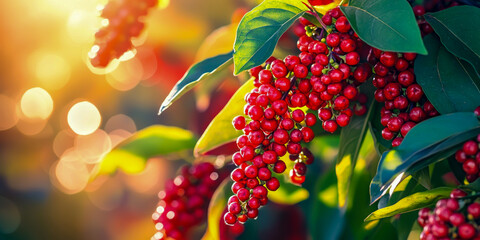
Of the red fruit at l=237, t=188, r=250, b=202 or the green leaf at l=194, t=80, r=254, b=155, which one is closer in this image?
the red fruit at l=237, t=188, r=250, b=202

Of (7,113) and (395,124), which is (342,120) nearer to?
(395,124)

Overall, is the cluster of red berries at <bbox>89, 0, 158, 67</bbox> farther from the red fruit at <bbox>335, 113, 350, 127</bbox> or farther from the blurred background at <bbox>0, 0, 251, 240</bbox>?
the blurred background at <bbox>0, 0, 251, 240</bbox>

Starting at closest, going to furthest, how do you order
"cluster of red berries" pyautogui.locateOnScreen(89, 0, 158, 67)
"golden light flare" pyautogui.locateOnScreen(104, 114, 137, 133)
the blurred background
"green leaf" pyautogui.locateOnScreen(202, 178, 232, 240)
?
"cluster of red berries" pyautogui.locateOnScreen(89, 0, 158, 67), "green leaf" pyautogui.locateOnScreen(202, 178, 232, 240), the blurred background, "golden light flare" pyautogui.locateOnScreen(104, 114, 137, 133)

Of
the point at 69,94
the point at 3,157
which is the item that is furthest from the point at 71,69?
the point at 3,157

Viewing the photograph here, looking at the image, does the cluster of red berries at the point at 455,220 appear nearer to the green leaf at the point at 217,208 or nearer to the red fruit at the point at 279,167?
the red fruit at the point at 279,167

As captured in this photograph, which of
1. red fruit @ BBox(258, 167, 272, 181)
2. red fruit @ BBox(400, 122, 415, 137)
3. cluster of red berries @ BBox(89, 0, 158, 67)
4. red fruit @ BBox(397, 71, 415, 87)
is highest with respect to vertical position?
cluster of red berries @ BBox(89, 0, 158, 67)

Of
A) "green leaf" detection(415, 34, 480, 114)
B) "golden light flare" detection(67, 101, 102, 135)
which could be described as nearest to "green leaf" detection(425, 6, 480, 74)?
"green leaf" detection(415, 34, 480, 114)

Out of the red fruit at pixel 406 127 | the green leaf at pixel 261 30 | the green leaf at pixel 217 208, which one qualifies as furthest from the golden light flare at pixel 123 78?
the red fruit at pixel 406 127
